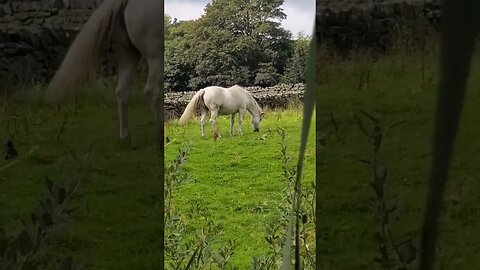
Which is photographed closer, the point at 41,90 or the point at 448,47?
the point at 448,47

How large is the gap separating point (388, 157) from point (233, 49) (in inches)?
19.8

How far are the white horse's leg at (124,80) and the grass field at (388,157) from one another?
27 cm

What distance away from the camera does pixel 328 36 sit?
777 millimetres

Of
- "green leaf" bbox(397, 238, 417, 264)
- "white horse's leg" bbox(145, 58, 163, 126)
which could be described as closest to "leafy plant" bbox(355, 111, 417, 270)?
"green leaf" bbox(397, 238, 417, 264)

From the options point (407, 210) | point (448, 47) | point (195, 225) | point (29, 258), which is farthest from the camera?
point (195, 225)

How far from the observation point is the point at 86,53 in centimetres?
77

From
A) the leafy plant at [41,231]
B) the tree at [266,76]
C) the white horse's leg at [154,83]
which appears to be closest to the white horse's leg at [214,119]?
the tree at [266,76]

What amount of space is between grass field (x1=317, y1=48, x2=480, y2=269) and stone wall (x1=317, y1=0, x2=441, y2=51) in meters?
0.03

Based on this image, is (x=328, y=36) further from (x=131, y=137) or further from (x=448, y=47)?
(x=448, y=47)

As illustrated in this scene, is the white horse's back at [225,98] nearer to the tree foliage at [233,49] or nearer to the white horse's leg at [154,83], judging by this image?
the tree foliage at [233,49]

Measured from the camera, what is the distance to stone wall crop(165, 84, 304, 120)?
3.75 feet

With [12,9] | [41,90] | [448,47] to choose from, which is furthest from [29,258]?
[448,47]

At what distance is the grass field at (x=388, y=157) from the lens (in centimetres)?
77

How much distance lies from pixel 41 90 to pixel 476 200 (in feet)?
2.00
